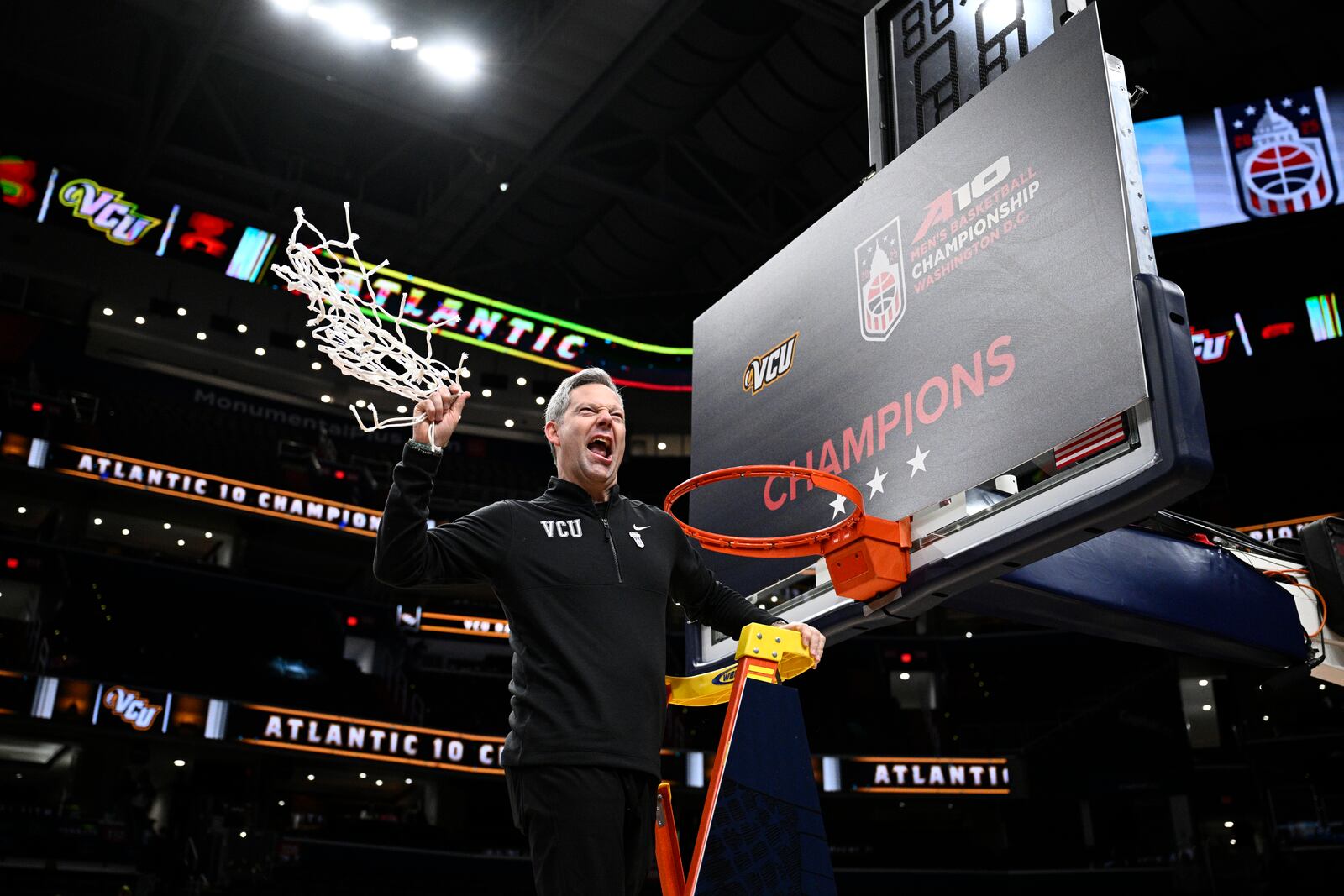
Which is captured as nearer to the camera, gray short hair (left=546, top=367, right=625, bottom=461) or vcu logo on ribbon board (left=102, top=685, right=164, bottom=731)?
gray short hair (left=546, top=367, right=625, bottom=461)

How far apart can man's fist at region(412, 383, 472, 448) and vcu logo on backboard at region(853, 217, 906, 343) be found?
1.87 m

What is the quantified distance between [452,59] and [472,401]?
12919 millimetres

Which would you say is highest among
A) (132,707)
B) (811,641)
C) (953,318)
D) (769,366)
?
(132,707)

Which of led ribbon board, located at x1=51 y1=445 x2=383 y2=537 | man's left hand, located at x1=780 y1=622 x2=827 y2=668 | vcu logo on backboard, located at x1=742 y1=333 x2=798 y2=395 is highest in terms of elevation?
led ribbon board, located at x1=51 y1=445 x2=383 y2=537

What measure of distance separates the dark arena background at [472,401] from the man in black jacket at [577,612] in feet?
44.1

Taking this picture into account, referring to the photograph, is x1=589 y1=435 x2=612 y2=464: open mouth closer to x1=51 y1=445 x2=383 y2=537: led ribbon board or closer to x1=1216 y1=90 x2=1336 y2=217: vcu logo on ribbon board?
x1=51 y1=445 x2=383 y2=537: led ribbon board

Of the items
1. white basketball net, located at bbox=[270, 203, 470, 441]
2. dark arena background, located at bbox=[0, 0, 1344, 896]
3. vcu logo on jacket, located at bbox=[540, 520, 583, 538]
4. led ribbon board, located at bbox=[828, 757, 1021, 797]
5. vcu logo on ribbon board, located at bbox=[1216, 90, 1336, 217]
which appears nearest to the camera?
vcu logo on jacket, located at bbox=[540, 520, 583, 538]

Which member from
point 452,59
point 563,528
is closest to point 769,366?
point 563,528

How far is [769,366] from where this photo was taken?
15.1 ft


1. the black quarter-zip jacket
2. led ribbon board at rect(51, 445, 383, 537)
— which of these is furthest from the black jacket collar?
led ribbon board at rect(51, 445, 383, 537)

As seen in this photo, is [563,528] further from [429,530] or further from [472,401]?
[472,401]

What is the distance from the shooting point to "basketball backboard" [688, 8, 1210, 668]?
10.3 feet

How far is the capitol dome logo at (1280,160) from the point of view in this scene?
Result: 63.3ft

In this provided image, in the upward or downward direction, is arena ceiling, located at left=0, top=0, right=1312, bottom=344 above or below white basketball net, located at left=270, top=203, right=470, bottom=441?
above
